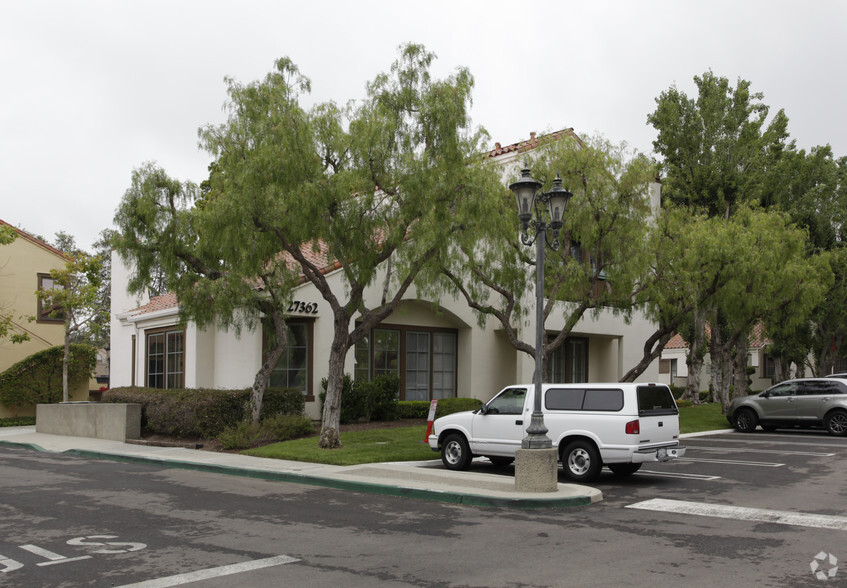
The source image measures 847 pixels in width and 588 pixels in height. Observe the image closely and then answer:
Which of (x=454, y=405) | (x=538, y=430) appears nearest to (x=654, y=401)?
(x=538, y=430)

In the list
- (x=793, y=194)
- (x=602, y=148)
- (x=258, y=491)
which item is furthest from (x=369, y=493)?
(x=793, y=194)

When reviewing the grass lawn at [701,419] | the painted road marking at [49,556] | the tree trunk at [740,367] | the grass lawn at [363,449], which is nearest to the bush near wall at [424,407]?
the grass lawn at [363,449]

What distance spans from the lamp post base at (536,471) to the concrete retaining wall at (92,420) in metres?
12.7

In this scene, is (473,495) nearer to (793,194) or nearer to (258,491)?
(258,491)

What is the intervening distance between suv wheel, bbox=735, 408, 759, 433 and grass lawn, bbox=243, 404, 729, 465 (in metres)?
10.5

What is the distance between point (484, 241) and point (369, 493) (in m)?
8.99

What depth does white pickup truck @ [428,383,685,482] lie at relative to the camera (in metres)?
13.1

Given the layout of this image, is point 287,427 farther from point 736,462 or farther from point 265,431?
point 736,462

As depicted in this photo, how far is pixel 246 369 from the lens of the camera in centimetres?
2169

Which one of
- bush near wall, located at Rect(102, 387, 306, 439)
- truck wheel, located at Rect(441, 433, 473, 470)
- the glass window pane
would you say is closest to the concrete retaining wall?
bush near wall, located at Rect(102, 387, 306, 439)

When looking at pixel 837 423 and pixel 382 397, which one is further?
pixel 837 423

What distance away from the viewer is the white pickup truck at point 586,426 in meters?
13.1

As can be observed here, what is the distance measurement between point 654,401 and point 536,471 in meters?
3.04

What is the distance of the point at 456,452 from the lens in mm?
15062
